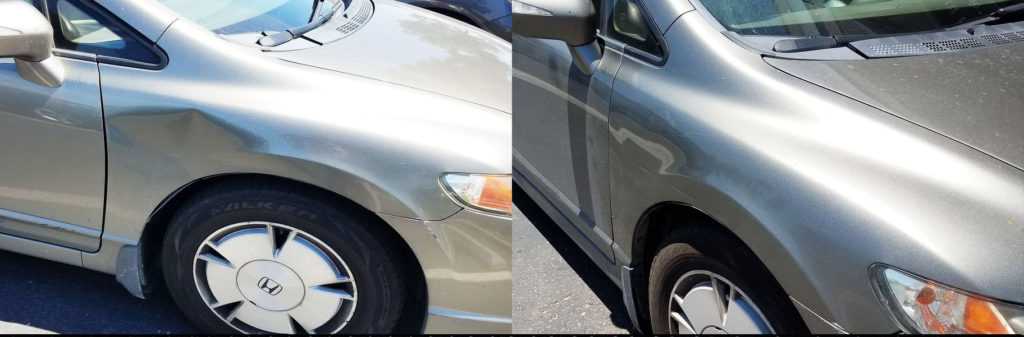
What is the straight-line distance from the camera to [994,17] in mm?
1893

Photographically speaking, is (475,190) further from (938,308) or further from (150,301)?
(150,301)

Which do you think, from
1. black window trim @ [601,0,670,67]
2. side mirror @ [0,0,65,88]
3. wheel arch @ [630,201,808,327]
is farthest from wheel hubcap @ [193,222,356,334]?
black window trim @ [601,0,670,67]

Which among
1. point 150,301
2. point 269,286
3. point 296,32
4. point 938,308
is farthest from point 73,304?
point 938,308

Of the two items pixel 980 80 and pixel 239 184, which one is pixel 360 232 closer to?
pixel 239 184

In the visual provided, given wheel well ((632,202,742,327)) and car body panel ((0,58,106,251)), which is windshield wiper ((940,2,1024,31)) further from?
car body panel ((0,58,106,251))

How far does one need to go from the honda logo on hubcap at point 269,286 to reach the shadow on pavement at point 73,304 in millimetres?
378

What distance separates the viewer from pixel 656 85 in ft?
6.04

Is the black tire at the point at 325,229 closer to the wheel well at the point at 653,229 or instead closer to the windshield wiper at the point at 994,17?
the wheel well at the point at 653,229

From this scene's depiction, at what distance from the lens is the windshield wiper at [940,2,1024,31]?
185cm

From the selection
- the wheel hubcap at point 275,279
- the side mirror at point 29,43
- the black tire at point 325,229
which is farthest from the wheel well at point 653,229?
the side mirror at point 29,43

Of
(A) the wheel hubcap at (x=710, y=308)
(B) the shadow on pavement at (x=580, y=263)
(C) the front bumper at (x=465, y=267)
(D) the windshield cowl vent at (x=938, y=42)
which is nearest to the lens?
(A) the wheel hubcap at (x=710, y=308)

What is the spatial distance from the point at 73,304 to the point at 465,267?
1.32 meters

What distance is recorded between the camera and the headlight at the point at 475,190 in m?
1.81

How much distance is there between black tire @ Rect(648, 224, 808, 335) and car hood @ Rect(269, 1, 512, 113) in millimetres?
571
